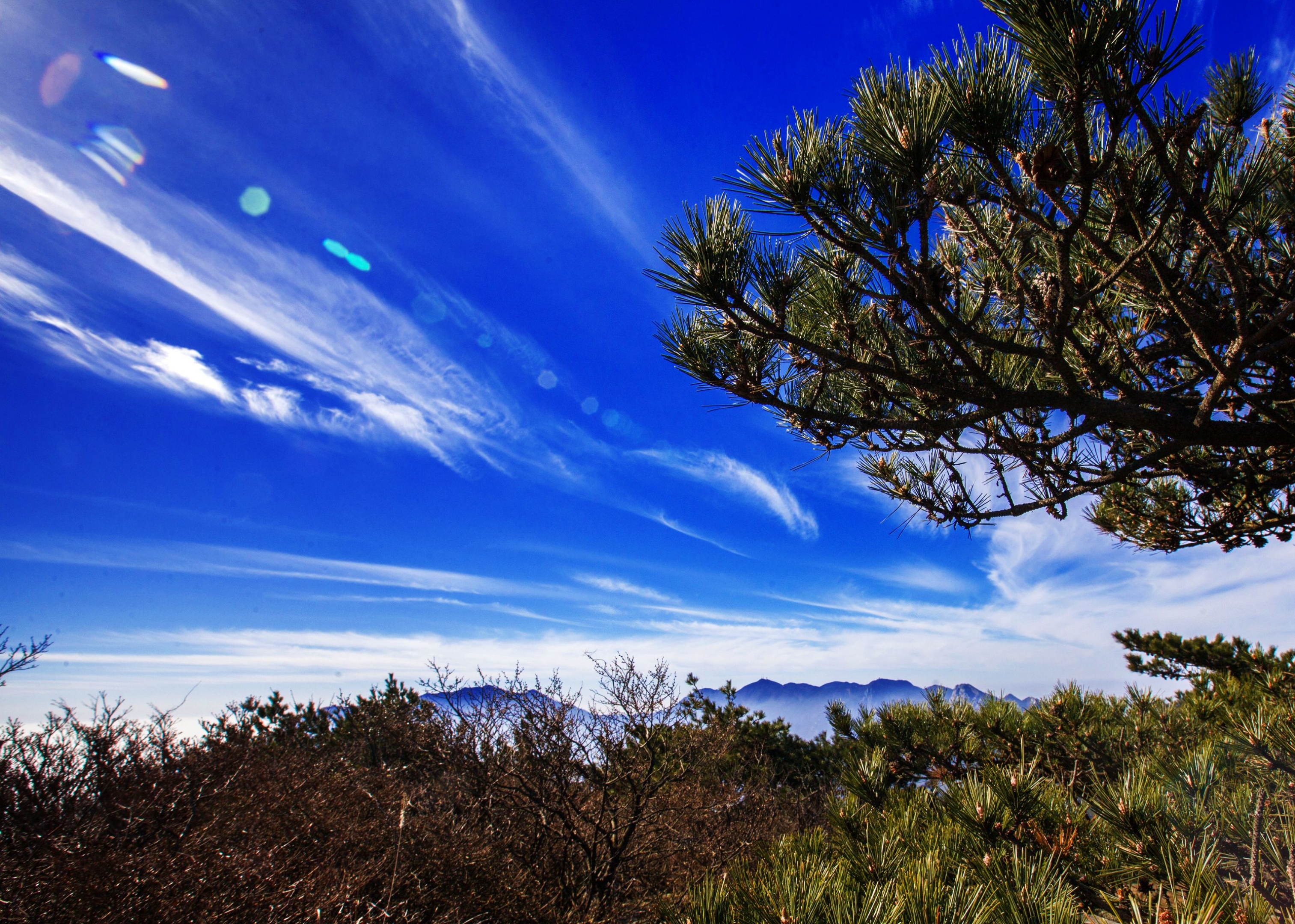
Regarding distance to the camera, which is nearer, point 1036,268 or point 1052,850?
point 1052,850

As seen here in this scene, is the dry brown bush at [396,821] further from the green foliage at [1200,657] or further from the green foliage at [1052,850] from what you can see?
the green foliage at [1200,657]

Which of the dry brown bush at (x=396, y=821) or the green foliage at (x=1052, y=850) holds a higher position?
the green foliage at (x=1052, y=850)

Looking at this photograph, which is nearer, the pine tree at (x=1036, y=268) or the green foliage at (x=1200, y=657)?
the pine tree at (x=1036, y=268)

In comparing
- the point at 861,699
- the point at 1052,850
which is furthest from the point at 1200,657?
the point at 1052,850

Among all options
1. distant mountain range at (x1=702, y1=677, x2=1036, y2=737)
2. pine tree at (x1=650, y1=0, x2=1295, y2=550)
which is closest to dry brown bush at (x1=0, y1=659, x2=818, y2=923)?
distant mountain range at (x1=702, y1=677, x2=1036, y2=737)

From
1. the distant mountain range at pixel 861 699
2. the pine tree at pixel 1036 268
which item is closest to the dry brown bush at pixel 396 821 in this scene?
the distant mountain range at pixel 861 699

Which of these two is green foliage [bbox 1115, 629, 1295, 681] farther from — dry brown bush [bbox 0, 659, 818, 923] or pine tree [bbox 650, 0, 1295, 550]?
dry brown bush [bbox 0, 659, 818, 923]

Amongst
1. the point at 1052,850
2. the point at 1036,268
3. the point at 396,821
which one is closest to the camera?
the point at 1052,850

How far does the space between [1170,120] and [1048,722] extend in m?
3.57

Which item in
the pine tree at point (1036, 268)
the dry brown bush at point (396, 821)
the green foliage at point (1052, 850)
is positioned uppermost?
the pine tree at point (1036, 268)

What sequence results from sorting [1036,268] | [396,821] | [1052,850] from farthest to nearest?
[396,821] < [1036,268] < [1052,850]

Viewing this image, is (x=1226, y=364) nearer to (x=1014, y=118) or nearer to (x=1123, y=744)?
(x=1014, y=118)

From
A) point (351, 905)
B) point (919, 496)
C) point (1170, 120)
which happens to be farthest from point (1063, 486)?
point (351, 905)

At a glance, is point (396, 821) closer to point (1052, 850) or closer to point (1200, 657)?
point (1052, 850)
